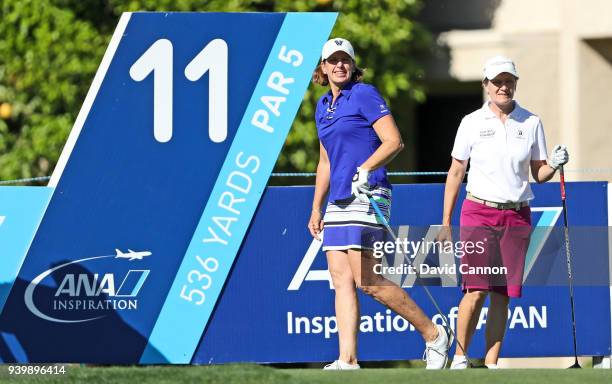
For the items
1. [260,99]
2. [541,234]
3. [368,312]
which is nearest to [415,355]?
[368,312]

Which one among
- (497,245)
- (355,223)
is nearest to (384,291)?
(355,223)

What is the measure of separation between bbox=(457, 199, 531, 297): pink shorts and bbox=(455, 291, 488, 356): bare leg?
51 millimetres

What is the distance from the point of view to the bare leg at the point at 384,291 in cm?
849

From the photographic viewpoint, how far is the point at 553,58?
13844 millimetres

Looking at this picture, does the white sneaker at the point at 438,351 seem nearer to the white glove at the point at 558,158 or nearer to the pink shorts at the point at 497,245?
the pink shorts at the point at 497,245

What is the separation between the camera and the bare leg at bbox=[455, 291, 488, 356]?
891 cm

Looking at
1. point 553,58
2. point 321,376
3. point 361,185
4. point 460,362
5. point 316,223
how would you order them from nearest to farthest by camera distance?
point 321,376 < point 361,185 < point 460,362 < point 316,223 < point 553,58

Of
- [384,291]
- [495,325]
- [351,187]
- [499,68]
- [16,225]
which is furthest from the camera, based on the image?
[16,225]

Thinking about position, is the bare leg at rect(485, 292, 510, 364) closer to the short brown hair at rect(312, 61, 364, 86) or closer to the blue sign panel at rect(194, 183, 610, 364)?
the blue sign panel at rect(194, 183, 610, 364)

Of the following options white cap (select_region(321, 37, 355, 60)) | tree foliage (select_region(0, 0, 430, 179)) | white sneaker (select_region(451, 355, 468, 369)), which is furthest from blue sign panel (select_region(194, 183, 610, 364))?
tree foliage (select_region(0, 0, 430, 179))

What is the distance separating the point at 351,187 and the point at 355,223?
20 centimetres

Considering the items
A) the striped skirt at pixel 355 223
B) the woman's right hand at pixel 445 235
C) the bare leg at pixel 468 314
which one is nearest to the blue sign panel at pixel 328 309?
the woman's right hand at pixel 445 235

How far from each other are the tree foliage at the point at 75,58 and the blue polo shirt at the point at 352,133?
4294 mm

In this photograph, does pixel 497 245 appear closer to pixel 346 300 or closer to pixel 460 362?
pixel 460 362
